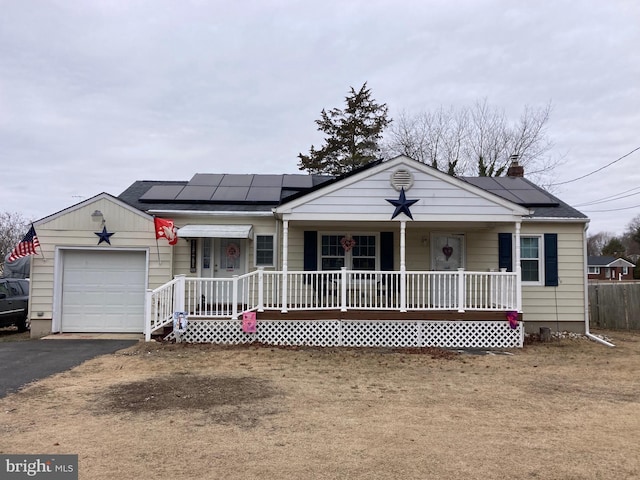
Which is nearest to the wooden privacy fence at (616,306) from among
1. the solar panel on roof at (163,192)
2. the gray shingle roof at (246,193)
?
the gray shingle roof at (246,193)

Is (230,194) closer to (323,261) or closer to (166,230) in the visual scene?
(166,230)

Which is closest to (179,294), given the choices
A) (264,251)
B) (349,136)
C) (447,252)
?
(264,251)

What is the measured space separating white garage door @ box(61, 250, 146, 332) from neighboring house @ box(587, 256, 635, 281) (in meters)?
55.2

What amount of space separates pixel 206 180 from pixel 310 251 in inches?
158

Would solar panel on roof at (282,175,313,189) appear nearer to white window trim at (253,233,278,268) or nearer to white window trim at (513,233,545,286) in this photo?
white window trim at (253,233,278,268)

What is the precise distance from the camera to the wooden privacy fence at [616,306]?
1482 cm

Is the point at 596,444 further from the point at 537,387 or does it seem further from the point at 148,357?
the point at 148,357

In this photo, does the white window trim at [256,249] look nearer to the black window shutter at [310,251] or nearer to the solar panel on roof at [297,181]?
the black window shutter at [310,251]

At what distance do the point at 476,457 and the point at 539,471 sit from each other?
499 millimetres

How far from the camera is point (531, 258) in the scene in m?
12.0

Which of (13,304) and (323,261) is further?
(13,304)

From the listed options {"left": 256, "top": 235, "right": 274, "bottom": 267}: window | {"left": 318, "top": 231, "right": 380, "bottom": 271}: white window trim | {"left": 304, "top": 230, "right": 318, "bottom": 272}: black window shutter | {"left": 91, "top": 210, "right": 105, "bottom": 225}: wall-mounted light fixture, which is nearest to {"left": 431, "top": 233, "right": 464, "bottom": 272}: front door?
{"left": 318, "top": 231, "right": 380, "bottom": 271}: white window trim

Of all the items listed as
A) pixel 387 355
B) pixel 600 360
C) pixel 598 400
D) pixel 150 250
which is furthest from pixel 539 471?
pixel 150 250

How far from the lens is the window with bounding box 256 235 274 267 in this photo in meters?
11.6
